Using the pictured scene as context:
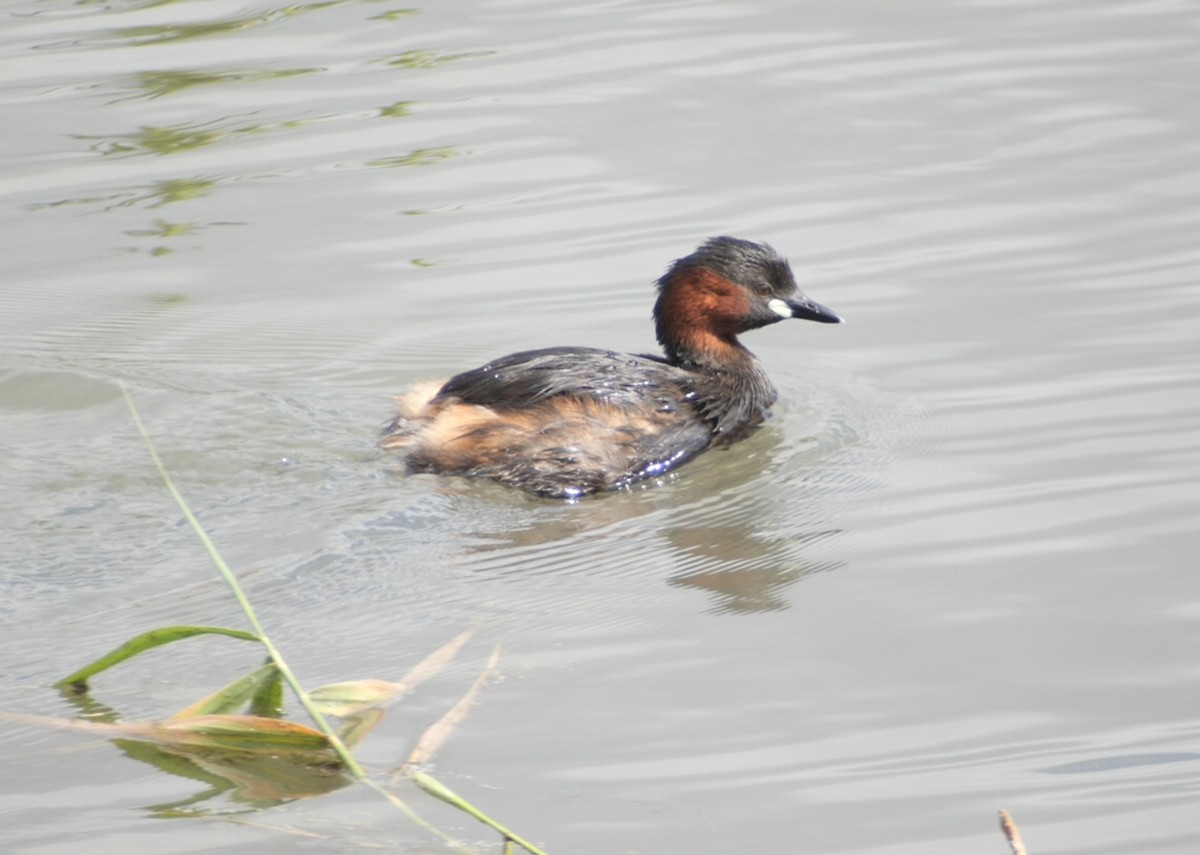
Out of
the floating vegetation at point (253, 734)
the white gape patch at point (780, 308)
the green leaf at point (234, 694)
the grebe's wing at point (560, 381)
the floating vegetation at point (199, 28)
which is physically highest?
the floating vegetation at point (199, 28)

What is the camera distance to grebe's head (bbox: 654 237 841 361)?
6.94 metres

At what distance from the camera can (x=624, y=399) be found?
21.3 feet

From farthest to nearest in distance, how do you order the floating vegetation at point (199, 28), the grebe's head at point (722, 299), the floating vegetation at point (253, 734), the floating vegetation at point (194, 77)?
the floating vegetation at point (199, 28) < the floating vegetation at point (194, 77) < the grebe's head at point (722, 299) < the floating vegetation at point (253, 734)

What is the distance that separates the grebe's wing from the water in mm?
378

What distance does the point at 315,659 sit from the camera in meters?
4.69

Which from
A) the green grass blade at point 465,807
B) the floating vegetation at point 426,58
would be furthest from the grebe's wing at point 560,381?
the floating vegetation at point 426,58

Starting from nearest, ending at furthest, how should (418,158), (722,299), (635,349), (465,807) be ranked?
(465,807) < (722,299) < (635,349) < (418,158)

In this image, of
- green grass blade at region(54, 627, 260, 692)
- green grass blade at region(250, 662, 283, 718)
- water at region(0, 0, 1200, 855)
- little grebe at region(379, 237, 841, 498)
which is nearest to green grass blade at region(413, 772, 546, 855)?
water at region(0, 0, 1200, 855)

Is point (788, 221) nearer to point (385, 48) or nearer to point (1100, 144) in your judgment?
point (1100, 144)

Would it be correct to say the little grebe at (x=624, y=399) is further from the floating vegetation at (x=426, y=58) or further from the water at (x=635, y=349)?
the floating vegetation at (x=426, y=58)

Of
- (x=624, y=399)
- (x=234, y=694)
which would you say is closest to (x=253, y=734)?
(x=234, y=694)

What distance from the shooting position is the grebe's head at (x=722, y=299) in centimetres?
694

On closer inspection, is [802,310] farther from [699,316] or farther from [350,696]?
[350,696]

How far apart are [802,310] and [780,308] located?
0.29 ft
